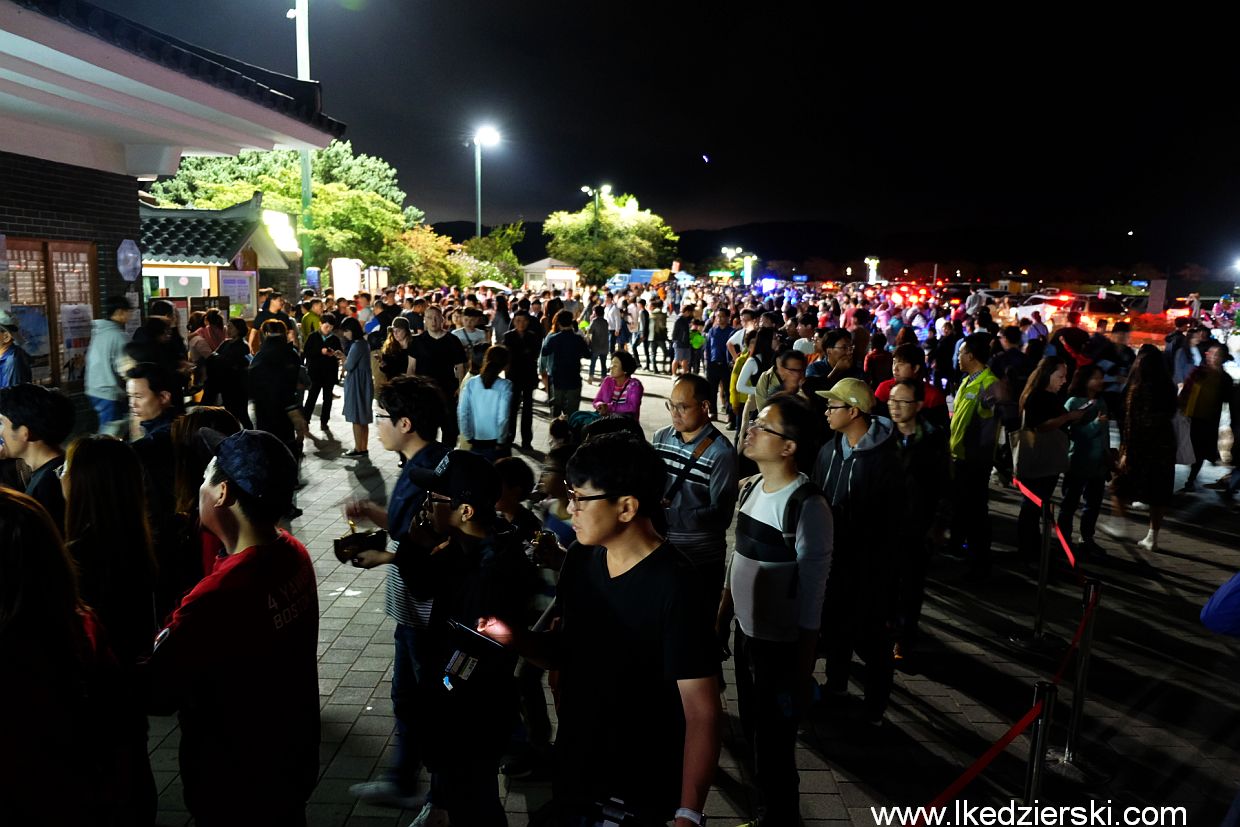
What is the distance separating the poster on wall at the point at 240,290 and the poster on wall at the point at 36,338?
613 centimetres

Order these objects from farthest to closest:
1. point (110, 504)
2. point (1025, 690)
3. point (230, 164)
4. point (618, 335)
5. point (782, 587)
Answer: point (230, 164) < point (618, 335) < point (1025, 690) < point (782, 587) < point (110, 504)

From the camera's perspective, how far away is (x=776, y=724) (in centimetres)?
339

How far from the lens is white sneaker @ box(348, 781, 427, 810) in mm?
3654

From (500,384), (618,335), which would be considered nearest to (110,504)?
(500,384)

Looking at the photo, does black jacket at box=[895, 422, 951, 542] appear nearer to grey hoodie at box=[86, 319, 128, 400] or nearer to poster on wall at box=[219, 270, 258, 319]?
grey hoodie at box=[86, 319, 128, 400]

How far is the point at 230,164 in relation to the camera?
2122 inches

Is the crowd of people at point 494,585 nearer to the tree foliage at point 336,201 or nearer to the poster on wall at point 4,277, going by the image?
the poster on wall at point 4,277

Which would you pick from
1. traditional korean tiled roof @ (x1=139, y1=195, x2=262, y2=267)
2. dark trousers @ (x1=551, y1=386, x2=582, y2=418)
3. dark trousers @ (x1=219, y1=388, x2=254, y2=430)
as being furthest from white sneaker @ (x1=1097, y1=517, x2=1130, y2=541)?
traditional korean tiled roof @ (x1=139, y1=195, x2=262, y2=267)

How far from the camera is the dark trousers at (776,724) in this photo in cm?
340

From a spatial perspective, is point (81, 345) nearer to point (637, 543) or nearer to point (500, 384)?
point (500, 384)

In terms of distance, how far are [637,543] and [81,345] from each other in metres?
10.7

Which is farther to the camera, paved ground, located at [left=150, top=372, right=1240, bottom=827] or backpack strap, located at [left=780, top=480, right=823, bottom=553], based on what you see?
paved ground, located at [left=150, top=372, right=1240, bottom=827]

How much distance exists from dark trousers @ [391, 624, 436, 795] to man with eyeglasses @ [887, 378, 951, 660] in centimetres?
308

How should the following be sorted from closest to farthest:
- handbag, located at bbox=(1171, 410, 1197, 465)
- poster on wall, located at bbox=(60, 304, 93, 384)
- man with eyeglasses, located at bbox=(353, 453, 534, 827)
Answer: man with eyeglasses, located at bbox=(353, 453, 534, 827) < handbag, located at bbox=(1171, 410, 1197, 465) < poster on wall, located at bbox=(60, 304, 93, 384)
